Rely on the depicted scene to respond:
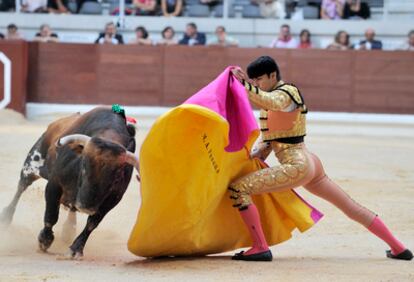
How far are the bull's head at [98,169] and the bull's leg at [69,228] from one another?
97 centimetres

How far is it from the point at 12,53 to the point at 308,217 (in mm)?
8411

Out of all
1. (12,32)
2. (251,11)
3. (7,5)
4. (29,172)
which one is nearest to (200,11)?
(251,11)

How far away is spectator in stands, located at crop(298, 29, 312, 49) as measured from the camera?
12.0 metres

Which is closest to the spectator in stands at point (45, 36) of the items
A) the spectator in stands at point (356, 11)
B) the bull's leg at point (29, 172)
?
the spectator in stands at point (356, 11)

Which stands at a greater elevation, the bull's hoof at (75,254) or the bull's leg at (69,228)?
the bull's hoof at (75,254)

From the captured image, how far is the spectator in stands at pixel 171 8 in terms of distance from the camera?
503 inches

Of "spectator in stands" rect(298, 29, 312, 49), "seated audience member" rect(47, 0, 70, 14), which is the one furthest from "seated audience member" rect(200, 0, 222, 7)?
"seated audience member" rect(47, 0, 70, 14)

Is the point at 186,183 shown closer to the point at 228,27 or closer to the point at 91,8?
the point at 228,27

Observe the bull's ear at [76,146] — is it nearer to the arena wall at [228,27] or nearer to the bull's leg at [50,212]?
the bull's leg at [50,212]

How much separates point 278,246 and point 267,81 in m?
1.32

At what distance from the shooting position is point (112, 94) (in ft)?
41.0

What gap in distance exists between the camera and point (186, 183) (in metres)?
4.05

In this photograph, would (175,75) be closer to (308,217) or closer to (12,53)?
(12,53)

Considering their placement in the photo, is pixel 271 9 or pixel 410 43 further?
pixel 271 9
